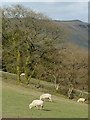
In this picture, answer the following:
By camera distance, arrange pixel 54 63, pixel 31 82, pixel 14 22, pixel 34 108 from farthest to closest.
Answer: pixel 31 82
pixel 54 63
pixel 14 22
pixel 34 108

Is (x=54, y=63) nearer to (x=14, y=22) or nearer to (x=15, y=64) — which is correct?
(x=15, y=64)

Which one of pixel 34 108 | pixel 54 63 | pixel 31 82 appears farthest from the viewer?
pixel 31 82

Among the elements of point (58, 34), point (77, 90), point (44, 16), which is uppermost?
point (44, 16)

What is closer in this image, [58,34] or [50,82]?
[58,34]

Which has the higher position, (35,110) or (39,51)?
(39,51)

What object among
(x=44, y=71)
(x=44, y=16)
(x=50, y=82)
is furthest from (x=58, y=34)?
(x=50, y=82)

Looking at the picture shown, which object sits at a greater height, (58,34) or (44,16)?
(44,16)

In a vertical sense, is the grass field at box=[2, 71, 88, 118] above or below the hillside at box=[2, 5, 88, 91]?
below

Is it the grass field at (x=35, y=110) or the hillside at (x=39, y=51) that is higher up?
the hillside at (x=39, y=51)

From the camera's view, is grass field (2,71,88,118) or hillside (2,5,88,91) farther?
hillside (2,5,88,91)

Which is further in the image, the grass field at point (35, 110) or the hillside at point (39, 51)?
the hillside at point (39, 51)

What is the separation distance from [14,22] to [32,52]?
17.5 ft

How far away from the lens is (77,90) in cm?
4572

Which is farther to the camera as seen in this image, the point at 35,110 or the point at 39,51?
the point at 39,51
